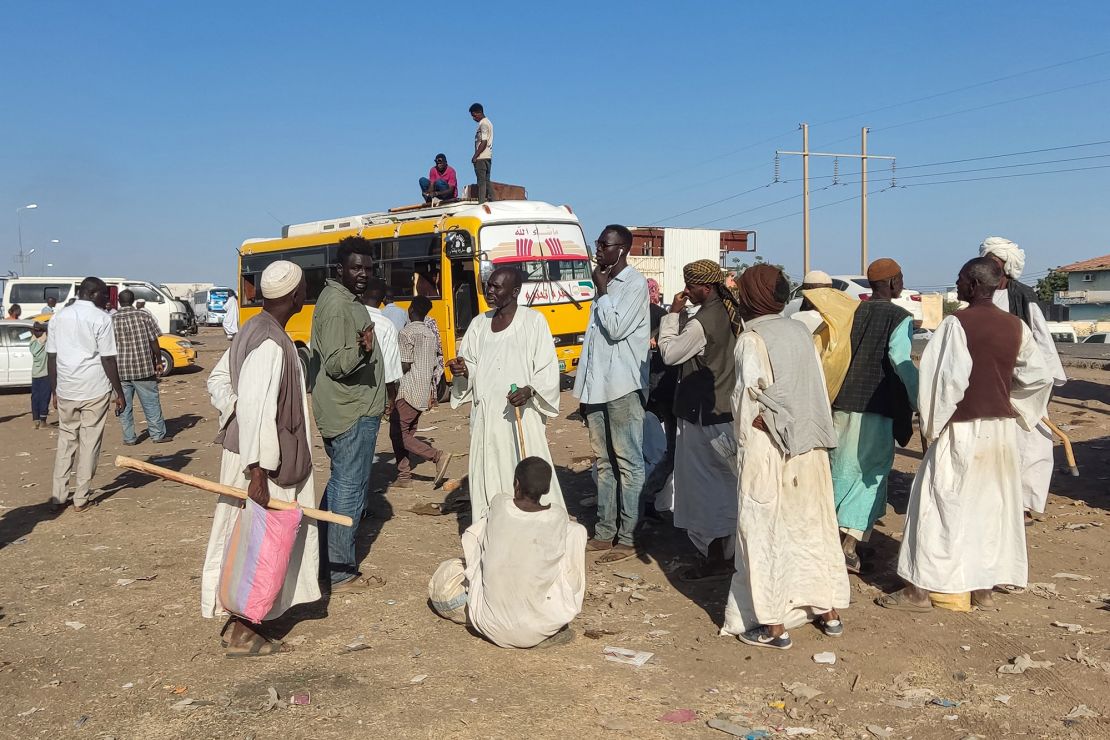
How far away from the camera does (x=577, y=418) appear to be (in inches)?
473

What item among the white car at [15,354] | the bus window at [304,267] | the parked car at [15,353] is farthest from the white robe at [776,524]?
→ the white car at [15,354]

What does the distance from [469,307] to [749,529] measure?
35.8 feet

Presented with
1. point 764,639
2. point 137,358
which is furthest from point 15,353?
point 764,639

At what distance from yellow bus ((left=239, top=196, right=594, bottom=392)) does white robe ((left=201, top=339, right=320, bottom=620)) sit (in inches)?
Answer: 386

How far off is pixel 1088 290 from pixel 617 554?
61.2 m

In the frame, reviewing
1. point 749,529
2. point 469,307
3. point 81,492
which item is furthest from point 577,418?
point 749,529

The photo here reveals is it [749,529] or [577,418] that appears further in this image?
[577,418]

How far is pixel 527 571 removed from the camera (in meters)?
4.52

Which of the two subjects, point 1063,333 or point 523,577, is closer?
point 523,577

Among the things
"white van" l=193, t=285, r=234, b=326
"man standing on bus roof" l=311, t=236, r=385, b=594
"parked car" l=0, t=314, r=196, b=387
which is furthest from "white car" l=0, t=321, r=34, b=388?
"white van" l=193, t=285, r=234, b=326

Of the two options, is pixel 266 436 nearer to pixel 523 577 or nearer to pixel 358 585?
pixel 523 577

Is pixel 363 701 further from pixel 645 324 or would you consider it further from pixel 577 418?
pixel 577 418

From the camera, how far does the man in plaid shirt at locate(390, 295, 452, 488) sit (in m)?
8.92

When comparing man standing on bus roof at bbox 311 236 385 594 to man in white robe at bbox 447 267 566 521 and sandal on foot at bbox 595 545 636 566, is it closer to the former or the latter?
man in white robe at bbox 447 267 566 521
